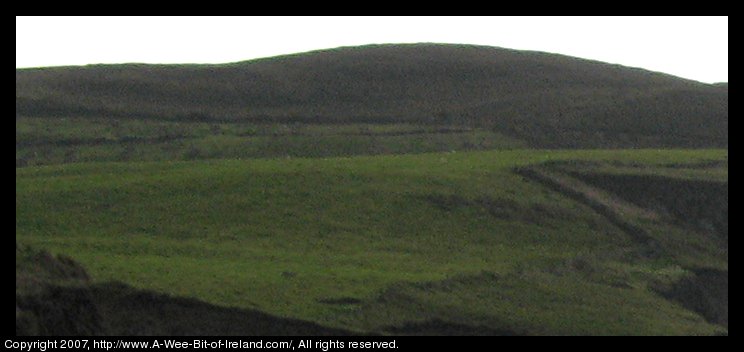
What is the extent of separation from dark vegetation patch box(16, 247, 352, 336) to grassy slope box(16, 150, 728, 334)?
67cm

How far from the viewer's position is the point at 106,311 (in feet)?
134

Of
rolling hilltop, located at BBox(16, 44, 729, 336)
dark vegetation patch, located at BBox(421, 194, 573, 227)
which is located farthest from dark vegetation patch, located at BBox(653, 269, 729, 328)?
dark vegetation patch, located at BBox(421, 194, 573, 227)

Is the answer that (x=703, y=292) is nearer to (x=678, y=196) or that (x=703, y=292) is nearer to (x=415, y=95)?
(x=678, y=196)

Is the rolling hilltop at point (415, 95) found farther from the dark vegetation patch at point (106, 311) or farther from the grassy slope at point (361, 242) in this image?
the dark vegetation patch at point (106, 311)

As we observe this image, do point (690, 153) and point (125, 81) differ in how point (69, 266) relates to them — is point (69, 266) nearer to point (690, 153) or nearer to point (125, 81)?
point (690, 153)

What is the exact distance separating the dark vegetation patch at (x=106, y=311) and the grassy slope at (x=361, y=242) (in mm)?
667

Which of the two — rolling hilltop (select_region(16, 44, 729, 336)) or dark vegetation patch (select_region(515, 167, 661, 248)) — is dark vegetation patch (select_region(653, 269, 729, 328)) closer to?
rolling hilltop (select_region(16, 44, 729, 336))

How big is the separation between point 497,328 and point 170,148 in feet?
116

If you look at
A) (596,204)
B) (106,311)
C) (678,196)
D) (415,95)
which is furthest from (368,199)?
(415,95)

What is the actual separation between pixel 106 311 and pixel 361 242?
1591cm

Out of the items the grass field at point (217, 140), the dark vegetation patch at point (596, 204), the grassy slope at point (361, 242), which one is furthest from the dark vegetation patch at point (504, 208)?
the grass field at point (217, 140)

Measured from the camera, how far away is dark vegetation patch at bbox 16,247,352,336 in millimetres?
36469
